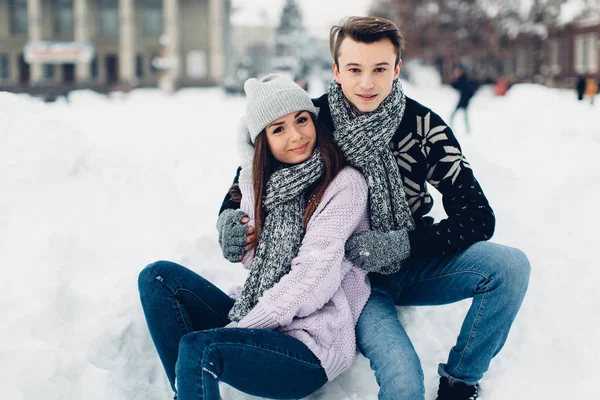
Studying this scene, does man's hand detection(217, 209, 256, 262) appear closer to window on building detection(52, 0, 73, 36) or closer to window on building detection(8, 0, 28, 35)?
window on building detection(52, 0, 73, 36)

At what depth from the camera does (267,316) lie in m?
2.46

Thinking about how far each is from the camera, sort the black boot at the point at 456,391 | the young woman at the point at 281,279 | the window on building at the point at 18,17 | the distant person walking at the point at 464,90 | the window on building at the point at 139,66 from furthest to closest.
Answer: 1. the window on building at the point at 18,17
2. the window on building at the point at 139,66
3. the distant person walking at the point at 464,90
4. the black boot at the point at 456,391
5. the young woman at the point at 281,279

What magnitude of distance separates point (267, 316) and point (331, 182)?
0.67 m

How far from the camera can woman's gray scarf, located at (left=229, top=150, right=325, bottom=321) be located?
2.58m

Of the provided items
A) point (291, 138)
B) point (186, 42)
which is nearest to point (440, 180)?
point (291, 138)

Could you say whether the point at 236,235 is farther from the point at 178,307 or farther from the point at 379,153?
the point at 379,153

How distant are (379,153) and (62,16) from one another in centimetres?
5532

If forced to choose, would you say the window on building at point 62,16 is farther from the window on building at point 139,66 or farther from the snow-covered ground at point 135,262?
the snow-covered ground at point 135,262

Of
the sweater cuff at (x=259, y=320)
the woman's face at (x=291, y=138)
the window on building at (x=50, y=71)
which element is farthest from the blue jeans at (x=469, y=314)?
the window on building at (x=50, y=71)

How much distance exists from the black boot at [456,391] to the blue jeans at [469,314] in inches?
1.3

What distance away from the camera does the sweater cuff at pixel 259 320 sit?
8.05 ft

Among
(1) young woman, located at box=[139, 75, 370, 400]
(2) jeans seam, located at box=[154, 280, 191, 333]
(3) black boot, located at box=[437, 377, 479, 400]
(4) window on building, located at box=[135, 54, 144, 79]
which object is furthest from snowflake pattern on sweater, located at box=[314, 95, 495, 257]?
(4) window on building, located at box=[135, 54, 144, 79]

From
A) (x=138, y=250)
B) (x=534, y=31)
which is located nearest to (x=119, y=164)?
(x=138, y=250)

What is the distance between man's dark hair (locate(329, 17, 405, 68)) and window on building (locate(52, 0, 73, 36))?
54.7 m
